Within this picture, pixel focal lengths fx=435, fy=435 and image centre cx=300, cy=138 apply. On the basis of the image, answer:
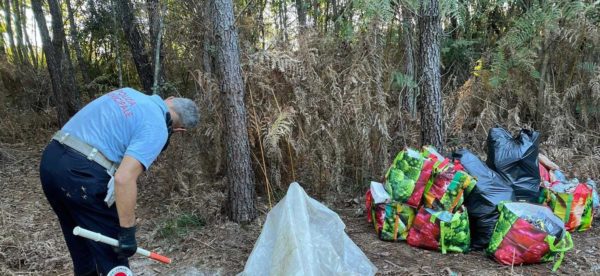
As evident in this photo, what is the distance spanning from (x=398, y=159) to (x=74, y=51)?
781cm

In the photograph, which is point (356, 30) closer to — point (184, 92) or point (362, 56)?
point (362, 56)

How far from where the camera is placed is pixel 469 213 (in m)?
3.25

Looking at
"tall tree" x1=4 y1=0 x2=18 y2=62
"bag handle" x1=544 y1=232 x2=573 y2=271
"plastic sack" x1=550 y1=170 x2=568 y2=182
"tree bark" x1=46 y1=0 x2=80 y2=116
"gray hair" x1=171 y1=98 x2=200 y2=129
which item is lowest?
"bag handle" x1=544 y1=232 x2=573 y2=271

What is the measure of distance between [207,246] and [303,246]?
3.42ft

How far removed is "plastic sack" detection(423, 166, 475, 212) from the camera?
10.3ft

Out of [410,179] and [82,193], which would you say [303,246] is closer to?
[410,179]

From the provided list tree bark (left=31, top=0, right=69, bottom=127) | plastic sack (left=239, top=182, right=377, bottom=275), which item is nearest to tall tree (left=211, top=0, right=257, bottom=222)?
plastic sack (left=239, top=182, right=377, bottom=275)

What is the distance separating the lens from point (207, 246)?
331cm

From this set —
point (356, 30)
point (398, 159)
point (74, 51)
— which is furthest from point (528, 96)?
point (74, 51)

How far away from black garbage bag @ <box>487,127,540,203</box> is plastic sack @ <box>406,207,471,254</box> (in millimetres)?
582

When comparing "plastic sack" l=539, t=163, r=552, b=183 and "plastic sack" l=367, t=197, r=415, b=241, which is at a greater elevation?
"plastic sack" l=539, t=163, r=552, b=183

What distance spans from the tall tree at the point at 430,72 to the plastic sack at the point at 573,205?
3.43ft

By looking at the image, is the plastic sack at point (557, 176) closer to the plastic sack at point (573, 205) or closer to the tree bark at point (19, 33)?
the plastic sack at point (573, 205)

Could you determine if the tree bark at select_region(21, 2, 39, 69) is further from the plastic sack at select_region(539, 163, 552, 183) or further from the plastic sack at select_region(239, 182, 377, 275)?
the plastic sack at select_region(539, 163, 552, 183)
